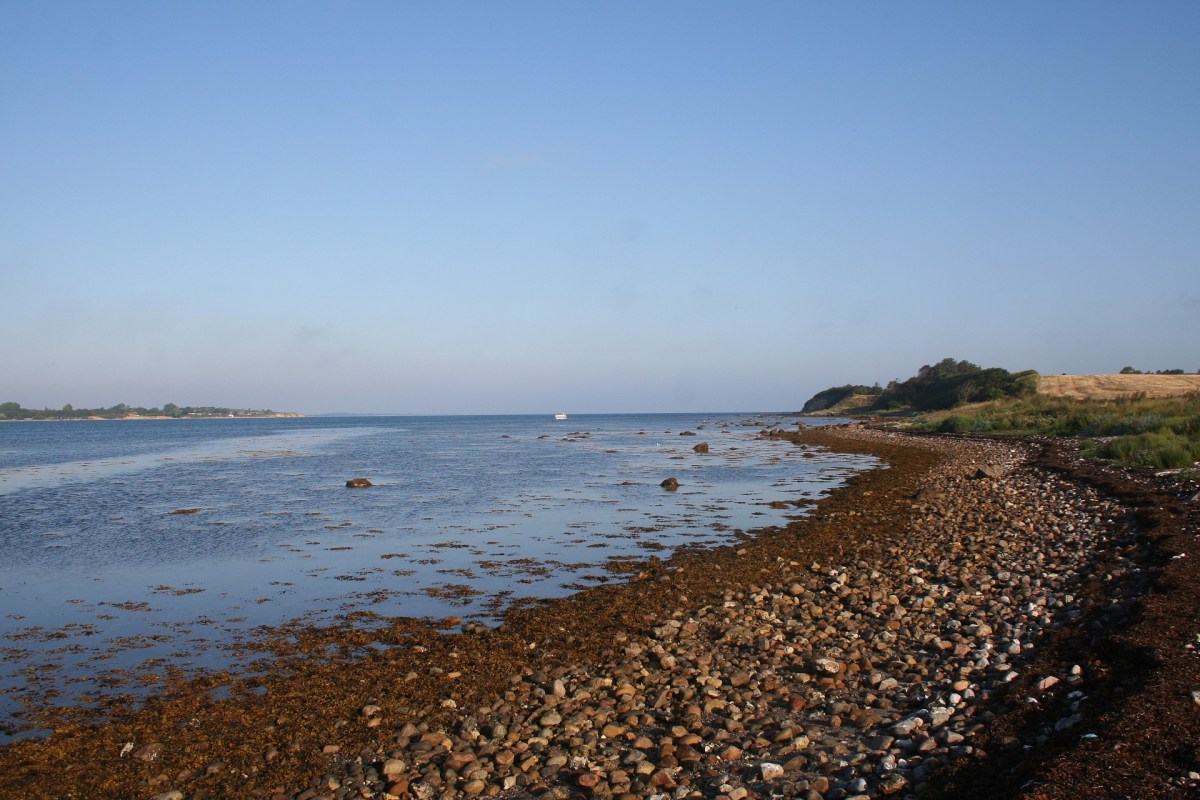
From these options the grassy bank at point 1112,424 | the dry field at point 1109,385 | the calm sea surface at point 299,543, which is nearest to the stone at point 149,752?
the calm sea surface at point 299,543

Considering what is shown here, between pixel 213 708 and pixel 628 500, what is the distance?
67.3 ft

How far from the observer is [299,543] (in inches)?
798

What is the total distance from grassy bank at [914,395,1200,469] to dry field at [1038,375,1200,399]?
6.07m

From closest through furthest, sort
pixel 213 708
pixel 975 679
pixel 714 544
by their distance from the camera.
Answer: pixel 975 679, pixel 213 708, pixel 714 544

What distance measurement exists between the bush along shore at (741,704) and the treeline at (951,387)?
263ft

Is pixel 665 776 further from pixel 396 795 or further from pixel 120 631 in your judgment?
pixel 120 631

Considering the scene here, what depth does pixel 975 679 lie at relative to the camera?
8180 mm

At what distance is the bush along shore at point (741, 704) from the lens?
20.8 ft

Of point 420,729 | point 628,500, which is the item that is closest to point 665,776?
point 420,729

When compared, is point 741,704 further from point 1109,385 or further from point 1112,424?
point 1109,385

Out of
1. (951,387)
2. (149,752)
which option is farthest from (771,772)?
(951,387)

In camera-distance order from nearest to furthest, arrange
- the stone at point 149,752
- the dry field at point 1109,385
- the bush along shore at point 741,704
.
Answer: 1. the bush along shore at point 741,704
2. the stone at point 149,752
3. the dry field at point 1109,385

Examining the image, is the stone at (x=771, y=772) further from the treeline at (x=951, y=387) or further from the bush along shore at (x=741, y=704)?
the treeline at (x=951, y=387)

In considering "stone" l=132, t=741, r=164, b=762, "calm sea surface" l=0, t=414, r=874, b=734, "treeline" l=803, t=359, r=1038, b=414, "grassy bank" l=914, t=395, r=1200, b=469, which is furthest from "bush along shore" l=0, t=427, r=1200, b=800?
"treeline" l=803, t=359, r=1038, b=414
